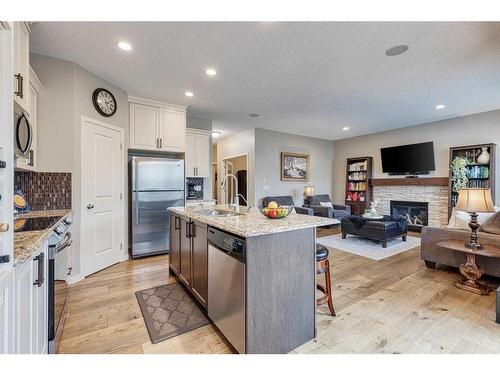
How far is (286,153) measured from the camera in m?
6.65

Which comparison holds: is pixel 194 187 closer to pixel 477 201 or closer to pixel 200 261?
pixel 200 261

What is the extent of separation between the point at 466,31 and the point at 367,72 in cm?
99

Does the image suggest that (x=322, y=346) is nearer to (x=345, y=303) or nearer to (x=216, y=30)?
(x=345, y=303)

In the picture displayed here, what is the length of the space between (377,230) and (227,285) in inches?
144

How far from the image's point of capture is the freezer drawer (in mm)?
3645

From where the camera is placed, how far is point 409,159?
19.4 feet

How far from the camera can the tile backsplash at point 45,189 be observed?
8.91ft

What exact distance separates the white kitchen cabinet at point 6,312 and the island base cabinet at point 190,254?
3.94ft

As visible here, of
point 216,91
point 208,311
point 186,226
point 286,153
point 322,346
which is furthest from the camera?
point 286,153

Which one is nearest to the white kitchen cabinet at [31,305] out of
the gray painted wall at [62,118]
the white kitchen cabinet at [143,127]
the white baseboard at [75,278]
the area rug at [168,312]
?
the area rug at [168,312]

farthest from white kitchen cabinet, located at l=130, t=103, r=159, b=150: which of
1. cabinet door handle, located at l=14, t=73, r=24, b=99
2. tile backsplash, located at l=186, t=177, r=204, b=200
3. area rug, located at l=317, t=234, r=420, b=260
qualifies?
area rug, located at l=317, t=234, r=420, b=260

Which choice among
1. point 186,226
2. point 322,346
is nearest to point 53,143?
point 186,226

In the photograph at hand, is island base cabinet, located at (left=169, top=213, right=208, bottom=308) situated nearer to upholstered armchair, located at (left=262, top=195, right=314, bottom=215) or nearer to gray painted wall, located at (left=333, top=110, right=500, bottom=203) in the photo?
upholstered armchair, located at (left=262, top=195, right=314, bottom=215)
